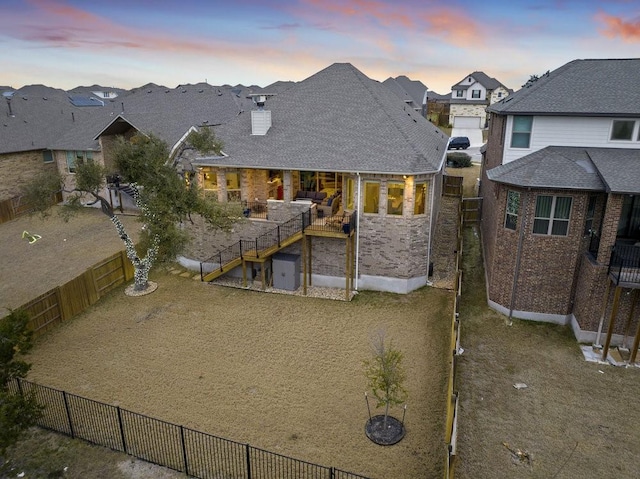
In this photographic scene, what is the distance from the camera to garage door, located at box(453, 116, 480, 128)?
67812 millimetres

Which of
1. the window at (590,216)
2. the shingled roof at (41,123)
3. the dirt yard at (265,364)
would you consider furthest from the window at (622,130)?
the shingled roof at (41,123)

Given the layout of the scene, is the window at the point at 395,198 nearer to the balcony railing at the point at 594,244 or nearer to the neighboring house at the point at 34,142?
the balcony railing at the point at 594,244

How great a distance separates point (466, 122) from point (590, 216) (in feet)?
186

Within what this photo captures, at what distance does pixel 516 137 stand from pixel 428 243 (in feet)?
18.2

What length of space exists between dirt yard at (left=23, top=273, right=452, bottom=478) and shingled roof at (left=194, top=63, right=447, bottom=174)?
5773 mm

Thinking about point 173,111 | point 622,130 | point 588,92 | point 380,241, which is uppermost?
point 588,92

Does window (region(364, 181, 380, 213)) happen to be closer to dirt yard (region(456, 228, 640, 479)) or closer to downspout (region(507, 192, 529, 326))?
downspout (region(507, 192, 529, 326))

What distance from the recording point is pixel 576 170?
15703 mm

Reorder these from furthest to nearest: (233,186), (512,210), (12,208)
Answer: (12,208), (233,186), (512,210)

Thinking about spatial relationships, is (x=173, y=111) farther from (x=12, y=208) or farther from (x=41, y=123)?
(x=12, y=208)

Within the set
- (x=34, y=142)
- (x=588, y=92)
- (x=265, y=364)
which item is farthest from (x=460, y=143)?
(x=265, y=364)

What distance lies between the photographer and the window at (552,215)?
15766mm

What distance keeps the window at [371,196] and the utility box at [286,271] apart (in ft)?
13.0

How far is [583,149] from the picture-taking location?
17.0m
